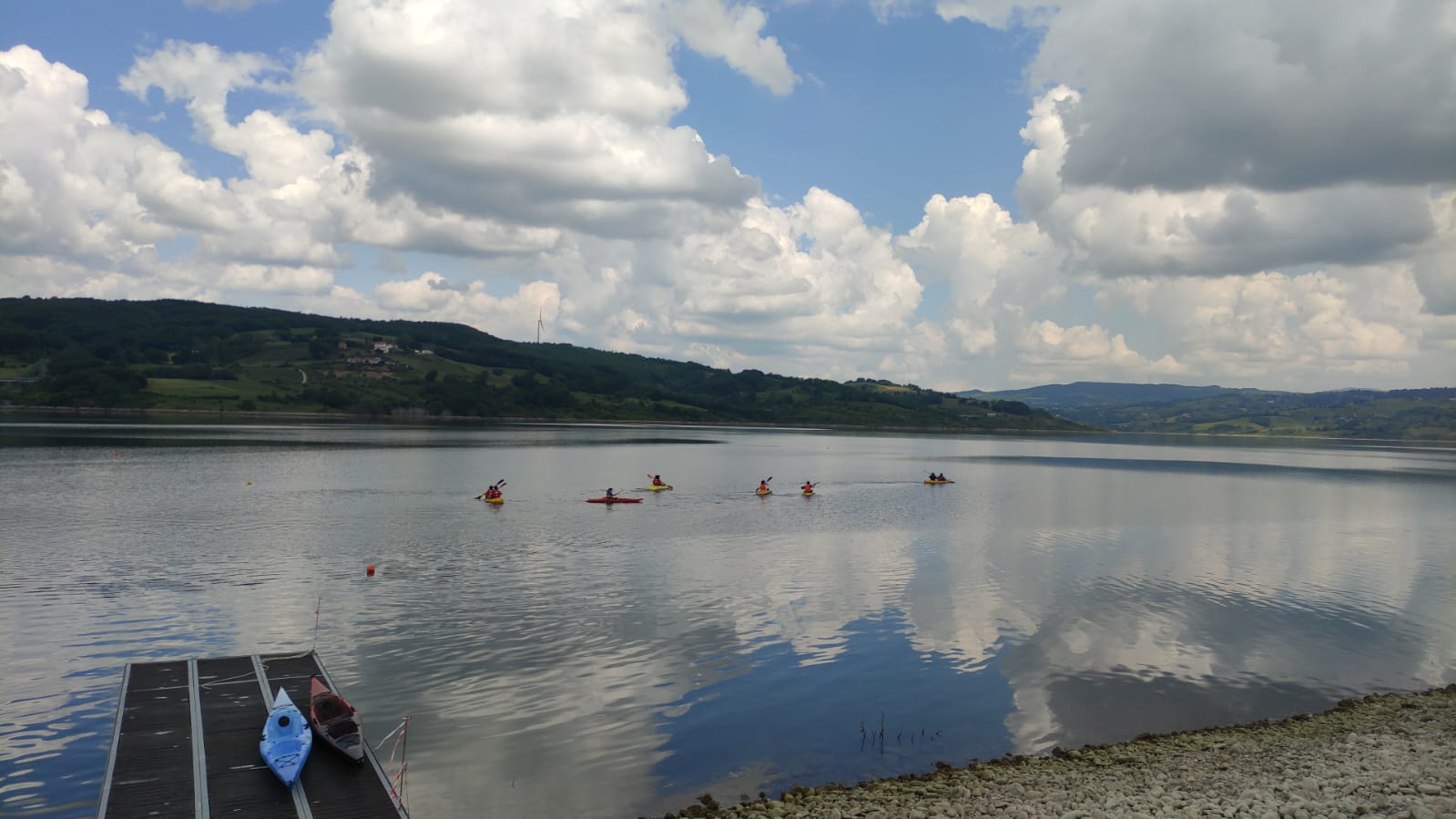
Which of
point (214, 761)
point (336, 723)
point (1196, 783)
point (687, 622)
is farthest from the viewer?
point (687, 622)

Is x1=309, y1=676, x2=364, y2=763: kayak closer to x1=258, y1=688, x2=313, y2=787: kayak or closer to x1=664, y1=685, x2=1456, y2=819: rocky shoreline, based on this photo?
x1=258, y1=688, x2=313, y2=787: kayak

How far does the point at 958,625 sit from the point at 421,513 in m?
44.6

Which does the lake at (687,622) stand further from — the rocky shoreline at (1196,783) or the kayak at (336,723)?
the kayak at (336,723)

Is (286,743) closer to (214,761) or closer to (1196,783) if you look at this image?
(214,761)

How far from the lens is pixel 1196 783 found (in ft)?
64.9

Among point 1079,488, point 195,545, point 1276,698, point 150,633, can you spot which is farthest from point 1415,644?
point 1079,488

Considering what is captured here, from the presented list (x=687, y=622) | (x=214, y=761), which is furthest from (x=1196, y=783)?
(x=214, y=761)

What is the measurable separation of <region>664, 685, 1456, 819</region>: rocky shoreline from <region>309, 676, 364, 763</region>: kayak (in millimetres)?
7737

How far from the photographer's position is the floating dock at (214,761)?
57.7 feet

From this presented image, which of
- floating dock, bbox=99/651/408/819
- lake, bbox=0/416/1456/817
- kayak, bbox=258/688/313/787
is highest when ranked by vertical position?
kayak, bbox=258/688/313/787

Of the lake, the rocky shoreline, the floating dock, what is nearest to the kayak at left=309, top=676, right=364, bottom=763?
the floating dock

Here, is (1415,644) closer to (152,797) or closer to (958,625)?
(958,625)

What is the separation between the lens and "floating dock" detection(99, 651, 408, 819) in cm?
1759

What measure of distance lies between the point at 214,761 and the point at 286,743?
168 cm
